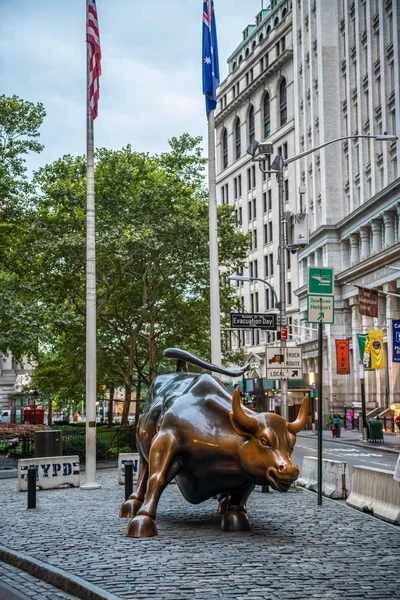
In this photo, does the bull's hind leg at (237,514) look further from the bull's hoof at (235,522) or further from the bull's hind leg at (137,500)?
the bull's hind leg at (137,500)

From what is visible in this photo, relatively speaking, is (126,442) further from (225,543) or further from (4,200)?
(225,543)

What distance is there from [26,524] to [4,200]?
22861mm

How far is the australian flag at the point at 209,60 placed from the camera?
22.2 m

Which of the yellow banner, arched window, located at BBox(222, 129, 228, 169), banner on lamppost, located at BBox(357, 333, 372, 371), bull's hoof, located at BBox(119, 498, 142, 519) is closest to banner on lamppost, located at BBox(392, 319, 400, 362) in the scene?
the yellow banner

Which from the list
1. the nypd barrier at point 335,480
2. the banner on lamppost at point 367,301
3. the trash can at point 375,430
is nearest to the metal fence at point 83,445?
the nypd barrier at point 335,480

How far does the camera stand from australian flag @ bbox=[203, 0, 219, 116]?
2219 centimetres

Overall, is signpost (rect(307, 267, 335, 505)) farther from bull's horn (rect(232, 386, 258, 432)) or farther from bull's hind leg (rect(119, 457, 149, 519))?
bull's horn (rect(232, 386, 258, 432))

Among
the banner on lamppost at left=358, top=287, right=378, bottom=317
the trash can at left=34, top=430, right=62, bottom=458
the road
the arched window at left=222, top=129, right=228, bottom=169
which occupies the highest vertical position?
the arched window at left=222, top=129, right=228, bottom=169

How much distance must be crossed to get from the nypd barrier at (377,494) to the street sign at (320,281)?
3.40m

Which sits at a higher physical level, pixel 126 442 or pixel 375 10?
pixel 375 10

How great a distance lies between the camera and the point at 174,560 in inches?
376

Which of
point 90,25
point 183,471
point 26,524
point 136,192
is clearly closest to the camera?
point 183,471

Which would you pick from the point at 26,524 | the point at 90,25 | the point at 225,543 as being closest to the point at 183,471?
the point at 225,543

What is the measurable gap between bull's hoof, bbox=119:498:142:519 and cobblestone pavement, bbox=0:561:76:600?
10.9 feet
